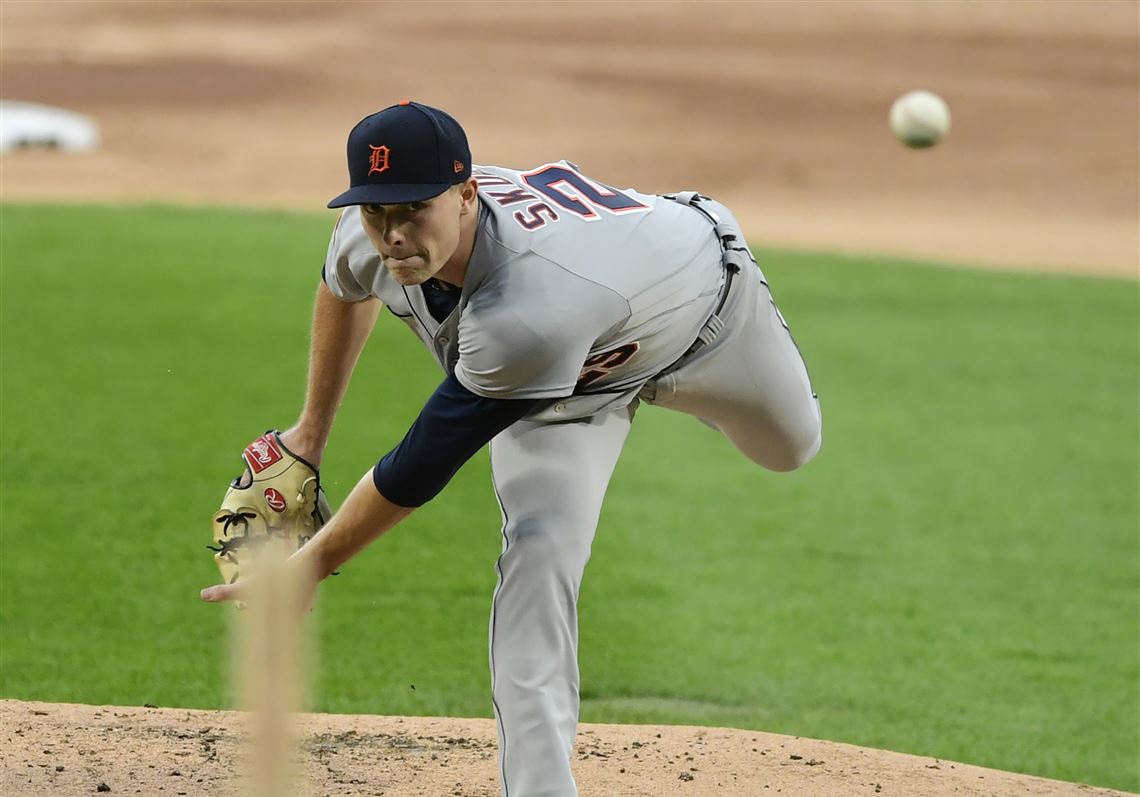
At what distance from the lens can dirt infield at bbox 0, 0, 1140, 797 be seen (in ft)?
61.6

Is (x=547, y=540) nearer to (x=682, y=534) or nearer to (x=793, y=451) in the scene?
(x=793, y=451)

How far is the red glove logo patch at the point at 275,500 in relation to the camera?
4.21m

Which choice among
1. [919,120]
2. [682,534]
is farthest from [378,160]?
[919,120]

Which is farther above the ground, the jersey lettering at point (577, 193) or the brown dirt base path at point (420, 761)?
the jersey lettering at point (577, 193)

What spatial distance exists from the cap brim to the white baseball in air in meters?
11.1

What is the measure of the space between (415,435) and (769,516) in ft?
16.8

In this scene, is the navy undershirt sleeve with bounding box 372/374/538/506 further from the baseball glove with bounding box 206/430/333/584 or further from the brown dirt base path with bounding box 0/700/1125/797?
the brown dirt base path with bounding box 0/700/1125/797

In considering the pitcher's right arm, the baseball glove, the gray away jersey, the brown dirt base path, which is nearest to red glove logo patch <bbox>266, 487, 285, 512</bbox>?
the baseball glove

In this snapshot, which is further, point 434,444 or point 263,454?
point 263,454

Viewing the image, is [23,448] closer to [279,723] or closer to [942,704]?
[942,704]

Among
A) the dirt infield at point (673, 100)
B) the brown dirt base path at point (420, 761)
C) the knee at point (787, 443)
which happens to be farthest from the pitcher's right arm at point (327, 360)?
the dirt infield at point (673, 100)

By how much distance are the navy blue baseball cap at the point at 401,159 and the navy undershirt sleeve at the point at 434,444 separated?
457mm

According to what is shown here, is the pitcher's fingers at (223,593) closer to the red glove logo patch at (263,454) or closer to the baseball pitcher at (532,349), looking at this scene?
the baseball pitcher at (532,349)

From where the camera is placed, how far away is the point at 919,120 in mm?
13945
